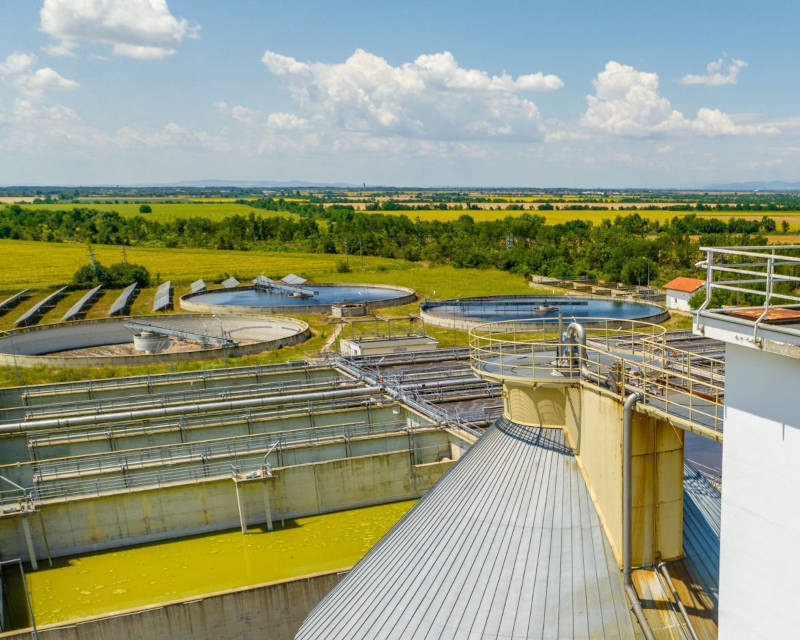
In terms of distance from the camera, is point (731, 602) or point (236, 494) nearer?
point (731, 602)

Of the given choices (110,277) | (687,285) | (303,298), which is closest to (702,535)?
(687,285)

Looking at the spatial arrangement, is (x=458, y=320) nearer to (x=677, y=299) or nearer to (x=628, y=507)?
(x=677, y=299)

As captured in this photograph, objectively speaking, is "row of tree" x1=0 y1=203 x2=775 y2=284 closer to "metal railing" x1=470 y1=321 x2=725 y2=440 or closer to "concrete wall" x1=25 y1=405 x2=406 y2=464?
"concrete wall" x1=25 y1=405 x2=406 y2=464

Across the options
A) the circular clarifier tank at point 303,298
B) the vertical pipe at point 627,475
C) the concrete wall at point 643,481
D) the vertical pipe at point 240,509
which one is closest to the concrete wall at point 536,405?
the concrete wall at point 643,481

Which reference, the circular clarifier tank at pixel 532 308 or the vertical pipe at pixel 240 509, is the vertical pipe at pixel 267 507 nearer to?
the vertical pipe at pixel 240 509

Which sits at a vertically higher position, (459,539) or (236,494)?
(459,539)

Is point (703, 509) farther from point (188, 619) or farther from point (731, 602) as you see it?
point (188, 619)

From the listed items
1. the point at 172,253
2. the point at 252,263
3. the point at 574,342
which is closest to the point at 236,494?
the point at 574,342

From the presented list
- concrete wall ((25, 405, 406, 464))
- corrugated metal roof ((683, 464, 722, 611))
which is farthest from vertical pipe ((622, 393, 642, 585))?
concrete wall ((25, 405, 406, 464))

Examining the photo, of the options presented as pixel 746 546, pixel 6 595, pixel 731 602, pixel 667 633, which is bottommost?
pixel 6 595
